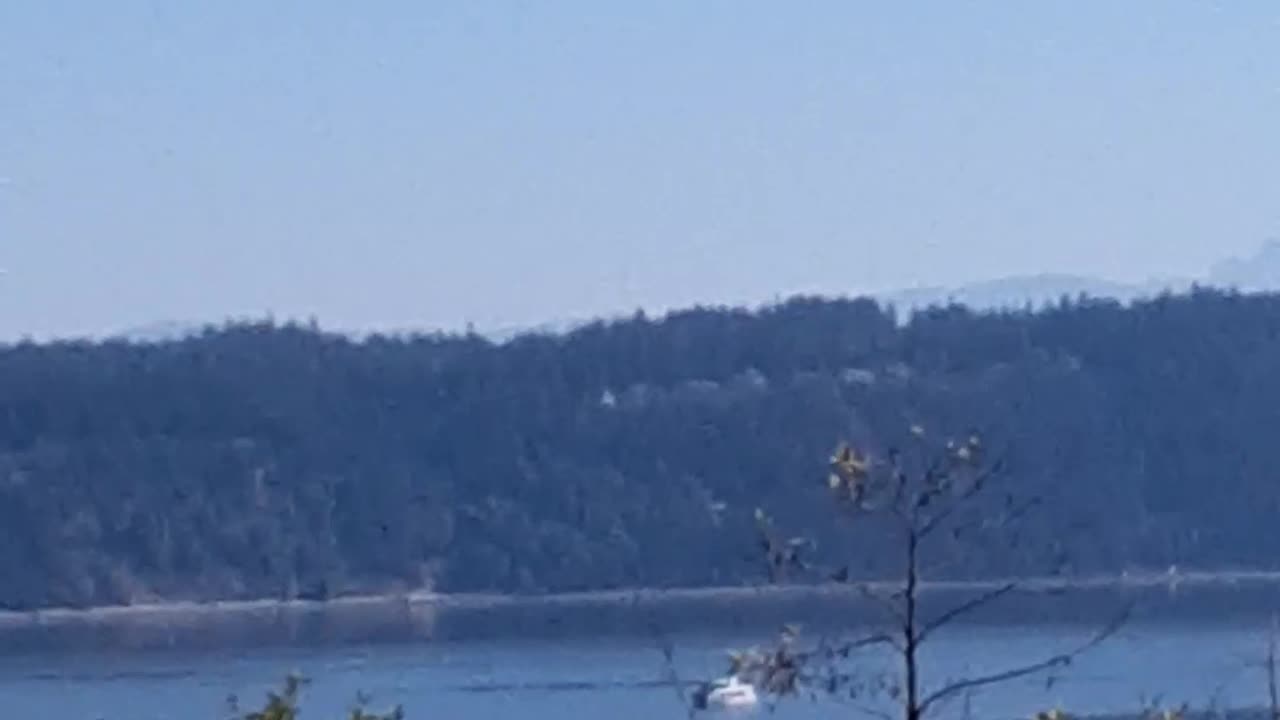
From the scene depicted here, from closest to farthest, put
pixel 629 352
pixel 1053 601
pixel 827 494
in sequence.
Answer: pixel 827 494 < pixel 1053 601 < pixel 629 352

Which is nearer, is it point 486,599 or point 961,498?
point 961,498

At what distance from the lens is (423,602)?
3543 inches

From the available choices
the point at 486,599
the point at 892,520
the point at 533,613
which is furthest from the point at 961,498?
the point at 486,599

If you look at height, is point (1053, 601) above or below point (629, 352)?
below

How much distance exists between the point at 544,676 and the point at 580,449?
3446cm

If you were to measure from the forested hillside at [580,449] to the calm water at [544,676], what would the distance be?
18.4m

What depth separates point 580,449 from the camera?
9000 cm

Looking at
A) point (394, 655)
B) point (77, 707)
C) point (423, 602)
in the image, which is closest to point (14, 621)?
point (423, 602)

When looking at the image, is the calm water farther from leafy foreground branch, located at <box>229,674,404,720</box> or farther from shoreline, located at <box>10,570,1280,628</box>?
leafy foreground branch, located at <box>229,674,404,720</box>

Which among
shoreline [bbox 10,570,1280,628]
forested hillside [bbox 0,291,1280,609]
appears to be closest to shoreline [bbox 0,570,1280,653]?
shoreline [bbox 10,570,1280,628]

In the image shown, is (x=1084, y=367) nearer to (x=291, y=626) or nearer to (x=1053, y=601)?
(x=1053, y=601)

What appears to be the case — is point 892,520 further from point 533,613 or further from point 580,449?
point 580,449

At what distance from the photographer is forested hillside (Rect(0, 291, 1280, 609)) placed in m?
83.9

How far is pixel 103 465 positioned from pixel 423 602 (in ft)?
30.0
